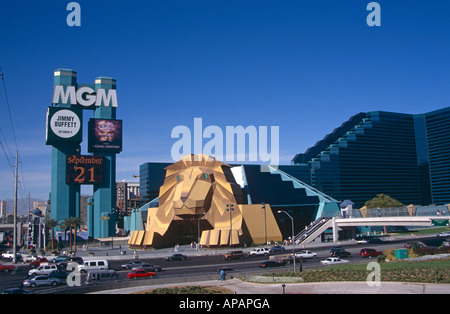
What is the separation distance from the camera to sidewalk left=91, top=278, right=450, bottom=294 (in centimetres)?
2897

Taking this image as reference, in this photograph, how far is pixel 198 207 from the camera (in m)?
74.3

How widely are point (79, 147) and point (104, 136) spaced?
817cm

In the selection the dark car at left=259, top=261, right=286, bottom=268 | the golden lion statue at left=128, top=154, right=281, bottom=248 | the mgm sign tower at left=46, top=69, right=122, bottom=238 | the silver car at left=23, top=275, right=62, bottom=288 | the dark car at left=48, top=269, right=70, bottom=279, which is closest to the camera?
the silver car at left=23, top=275, right=62, bottom=288

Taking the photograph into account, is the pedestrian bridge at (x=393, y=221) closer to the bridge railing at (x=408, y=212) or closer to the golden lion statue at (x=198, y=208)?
the bridge railing at (x=408, y=212)

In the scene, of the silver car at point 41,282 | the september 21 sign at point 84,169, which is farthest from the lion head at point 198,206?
the september 21 sign at point 84,169

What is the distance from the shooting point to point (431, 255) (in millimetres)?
46906

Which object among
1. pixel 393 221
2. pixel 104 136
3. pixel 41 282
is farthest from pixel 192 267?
pixel 104 136

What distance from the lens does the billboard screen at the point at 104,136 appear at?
4705 inches

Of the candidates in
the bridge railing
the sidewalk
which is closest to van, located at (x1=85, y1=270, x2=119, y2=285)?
the sidewalk

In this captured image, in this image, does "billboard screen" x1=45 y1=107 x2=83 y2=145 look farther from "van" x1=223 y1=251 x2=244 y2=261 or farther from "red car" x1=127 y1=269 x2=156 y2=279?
"red car" x1=127 y1=269 x2=156 y2=279

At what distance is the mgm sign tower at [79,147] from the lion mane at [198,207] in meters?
42.3
